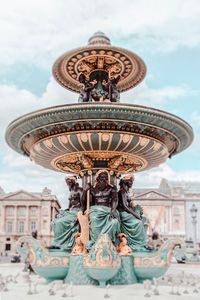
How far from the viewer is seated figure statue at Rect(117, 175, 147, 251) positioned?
A: 10.6 metres

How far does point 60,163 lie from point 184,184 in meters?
82.8

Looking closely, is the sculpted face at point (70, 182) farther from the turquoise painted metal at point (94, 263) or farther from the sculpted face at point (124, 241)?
the sculpted face at point (124, 241)

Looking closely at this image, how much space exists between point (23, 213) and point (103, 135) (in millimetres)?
92279

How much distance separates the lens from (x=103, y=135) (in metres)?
10.4

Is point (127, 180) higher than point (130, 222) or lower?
higher

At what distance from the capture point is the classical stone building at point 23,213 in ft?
319

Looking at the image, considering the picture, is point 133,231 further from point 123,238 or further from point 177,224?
point 177,224

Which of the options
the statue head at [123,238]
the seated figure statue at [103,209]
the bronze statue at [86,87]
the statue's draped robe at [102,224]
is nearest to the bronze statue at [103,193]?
the seated figure statue at [103,209]

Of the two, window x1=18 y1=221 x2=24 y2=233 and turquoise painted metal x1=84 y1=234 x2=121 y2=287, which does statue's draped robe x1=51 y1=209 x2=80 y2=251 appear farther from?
window x1=18 y1=221 x2=24 y2=233

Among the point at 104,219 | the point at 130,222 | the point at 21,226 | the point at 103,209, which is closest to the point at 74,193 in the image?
the point at 103,209

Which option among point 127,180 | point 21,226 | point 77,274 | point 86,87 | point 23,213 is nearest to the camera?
point 77,274

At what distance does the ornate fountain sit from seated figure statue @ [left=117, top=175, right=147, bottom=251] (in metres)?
0.31

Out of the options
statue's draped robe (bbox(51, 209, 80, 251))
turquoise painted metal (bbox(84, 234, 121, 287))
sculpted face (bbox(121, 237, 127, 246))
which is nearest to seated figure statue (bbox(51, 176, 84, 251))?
statue's draped robe (bbox(51, 209, 80, 251))

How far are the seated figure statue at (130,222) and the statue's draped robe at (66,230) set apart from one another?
3.81 feet
